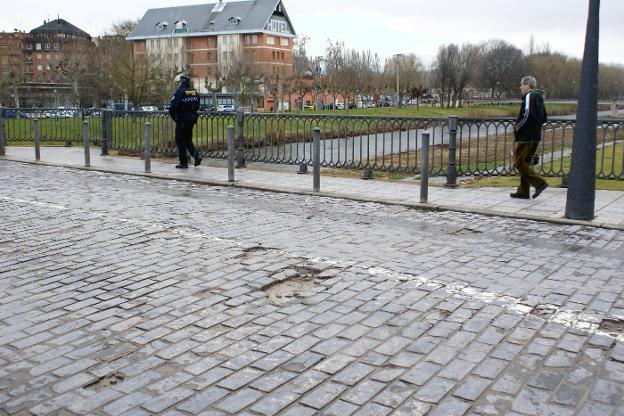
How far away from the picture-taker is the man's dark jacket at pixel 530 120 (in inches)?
409

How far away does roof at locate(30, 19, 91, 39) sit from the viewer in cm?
12328

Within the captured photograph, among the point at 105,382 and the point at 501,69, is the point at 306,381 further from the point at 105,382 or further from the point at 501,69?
the point at 501,69

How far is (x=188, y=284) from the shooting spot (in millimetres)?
5852

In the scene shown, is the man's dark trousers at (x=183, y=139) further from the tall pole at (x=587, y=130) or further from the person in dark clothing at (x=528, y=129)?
the tall pole at (x=587, y=130)

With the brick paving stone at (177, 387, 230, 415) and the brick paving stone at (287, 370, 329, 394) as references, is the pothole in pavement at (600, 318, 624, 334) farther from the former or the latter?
the brick paving stone at (177, 387, 230, 415)

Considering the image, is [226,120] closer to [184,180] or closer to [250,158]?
[250,158]

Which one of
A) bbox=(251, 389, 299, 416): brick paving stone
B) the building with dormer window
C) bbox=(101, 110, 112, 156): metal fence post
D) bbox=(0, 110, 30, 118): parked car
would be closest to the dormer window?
the building with dormer window

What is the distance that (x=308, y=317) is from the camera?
5.00 metres

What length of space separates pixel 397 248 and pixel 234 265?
1915 millimetres

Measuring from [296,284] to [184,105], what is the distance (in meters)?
9.84

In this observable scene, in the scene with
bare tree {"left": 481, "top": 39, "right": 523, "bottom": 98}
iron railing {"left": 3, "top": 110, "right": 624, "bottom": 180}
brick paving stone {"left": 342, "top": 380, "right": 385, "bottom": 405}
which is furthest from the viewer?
bare tree {"left": 481, "top": 39, "right": 523, "bottom": 98}

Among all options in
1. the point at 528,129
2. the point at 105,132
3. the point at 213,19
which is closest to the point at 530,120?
the point at 528,129

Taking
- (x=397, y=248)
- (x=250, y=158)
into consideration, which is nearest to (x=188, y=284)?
(x=397, y=248)

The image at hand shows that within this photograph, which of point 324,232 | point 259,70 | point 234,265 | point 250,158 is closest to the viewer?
point 234,265
